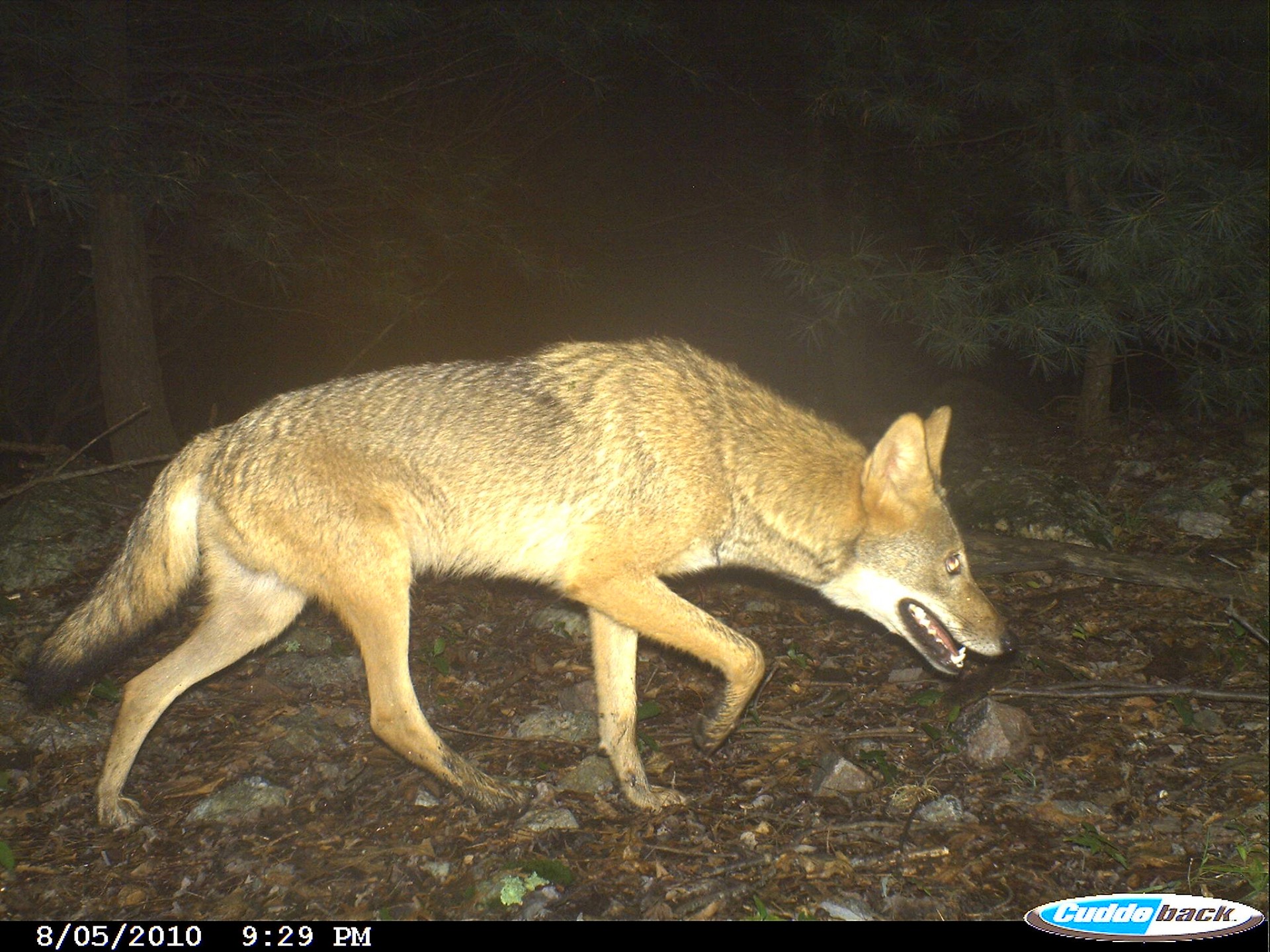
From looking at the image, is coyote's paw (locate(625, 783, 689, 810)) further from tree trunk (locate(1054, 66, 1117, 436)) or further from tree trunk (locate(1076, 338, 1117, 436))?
tree trunk (locate(1076, 338, 1117, 436))

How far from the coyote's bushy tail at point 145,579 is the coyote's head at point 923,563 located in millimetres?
3201

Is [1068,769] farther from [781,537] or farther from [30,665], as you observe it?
[30,665]

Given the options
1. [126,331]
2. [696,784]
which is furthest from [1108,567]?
[126,331]

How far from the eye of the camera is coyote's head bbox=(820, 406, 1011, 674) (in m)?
4.29

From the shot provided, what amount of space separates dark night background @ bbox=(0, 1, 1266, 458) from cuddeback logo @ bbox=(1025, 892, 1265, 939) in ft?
14.0

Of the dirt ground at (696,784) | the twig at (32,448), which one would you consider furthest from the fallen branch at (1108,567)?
the twig at (32,448)

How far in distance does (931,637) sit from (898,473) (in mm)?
858

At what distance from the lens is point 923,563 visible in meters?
4.32

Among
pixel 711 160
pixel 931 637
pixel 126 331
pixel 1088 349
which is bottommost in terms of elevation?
pixel 931 637

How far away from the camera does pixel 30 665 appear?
4027 mm

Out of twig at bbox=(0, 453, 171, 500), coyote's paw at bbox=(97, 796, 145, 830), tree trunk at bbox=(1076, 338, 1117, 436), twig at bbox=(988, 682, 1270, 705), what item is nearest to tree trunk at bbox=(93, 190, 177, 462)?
twig at bbox=(0, 453, 171, 500)

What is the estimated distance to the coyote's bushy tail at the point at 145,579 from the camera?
407 centimetres

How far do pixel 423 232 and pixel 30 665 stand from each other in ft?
19.6

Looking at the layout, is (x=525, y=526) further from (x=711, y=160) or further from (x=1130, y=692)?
Answer: (x=711, y=160)
